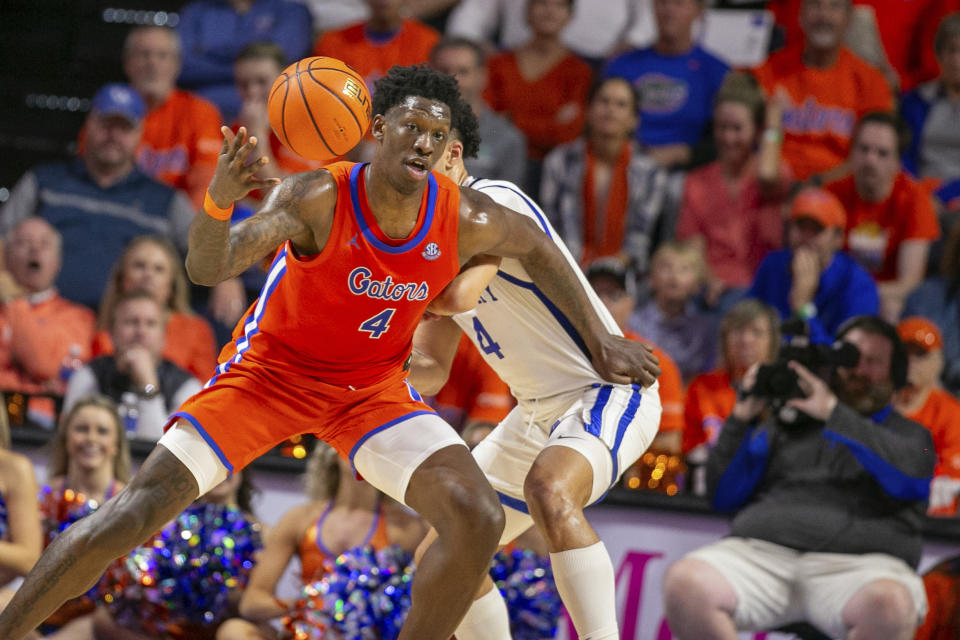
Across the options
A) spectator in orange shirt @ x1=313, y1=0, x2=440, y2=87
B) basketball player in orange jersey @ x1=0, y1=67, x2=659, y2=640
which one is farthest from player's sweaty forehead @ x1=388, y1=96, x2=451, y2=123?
spectator in orange shirt @ x1=313, y1=0, x2=440, y2=87

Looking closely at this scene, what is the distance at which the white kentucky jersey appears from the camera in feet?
15.0

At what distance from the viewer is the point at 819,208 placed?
7387 millimetres

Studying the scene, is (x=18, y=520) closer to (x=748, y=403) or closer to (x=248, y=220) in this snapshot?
(x=248, y=220)

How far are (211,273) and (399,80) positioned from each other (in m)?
1.06

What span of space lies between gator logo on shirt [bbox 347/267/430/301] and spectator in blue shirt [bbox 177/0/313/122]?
17.7 feet

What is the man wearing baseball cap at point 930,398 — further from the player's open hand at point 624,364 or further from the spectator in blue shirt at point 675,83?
the player's open hand at point 624,364

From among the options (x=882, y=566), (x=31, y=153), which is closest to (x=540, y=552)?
(x=882, y=566)

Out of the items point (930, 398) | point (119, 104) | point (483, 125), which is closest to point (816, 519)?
point (930, 398)

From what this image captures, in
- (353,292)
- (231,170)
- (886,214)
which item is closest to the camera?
(231,170)

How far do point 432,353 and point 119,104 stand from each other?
443 cm

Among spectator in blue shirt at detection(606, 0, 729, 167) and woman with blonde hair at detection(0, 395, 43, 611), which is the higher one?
spectator in blue shirt at detection(606, 0, 729, 167)

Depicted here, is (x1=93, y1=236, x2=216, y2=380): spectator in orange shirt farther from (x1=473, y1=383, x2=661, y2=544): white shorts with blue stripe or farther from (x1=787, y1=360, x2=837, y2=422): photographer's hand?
(x1=787, y1=360, x2=837, y2=422): photographer's hand

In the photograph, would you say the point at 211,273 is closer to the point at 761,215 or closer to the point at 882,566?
the point at 882,566

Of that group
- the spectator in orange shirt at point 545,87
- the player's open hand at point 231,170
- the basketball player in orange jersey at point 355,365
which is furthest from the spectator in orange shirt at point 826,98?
the player's open hand at point 231,170
